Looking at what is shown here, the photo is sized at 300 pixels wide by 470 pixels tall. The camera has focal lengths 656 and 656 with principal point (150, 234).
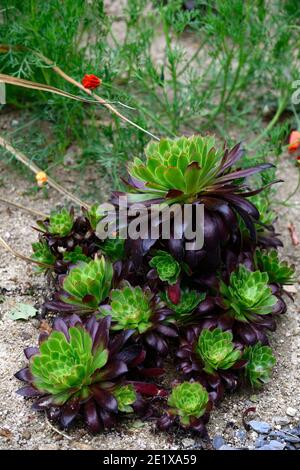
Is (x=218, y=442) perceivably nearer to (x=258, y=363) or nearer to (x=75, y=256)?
(x=258, y=363)

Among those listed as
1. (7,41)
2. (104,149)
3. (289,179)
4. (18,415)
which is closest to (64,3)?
(7,41)

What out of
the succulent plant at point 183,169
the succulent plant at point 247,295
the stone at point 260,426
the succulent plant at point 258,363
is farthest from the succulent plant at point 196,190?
the stone at point 260,426

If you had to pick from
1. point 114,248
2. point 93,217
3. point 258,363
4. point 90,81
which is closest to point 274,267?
point 258,363

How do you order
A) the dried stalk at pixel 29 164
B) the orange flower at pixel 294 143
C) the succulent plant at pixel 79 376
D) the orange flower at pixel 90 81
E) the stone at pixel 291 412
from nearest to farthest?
the succulent plant at pixel 79 376, the stone at pixel 291 412, the orange flower at pixel 90 81, the orange flower at pixel 294 143, the dried stalk at pixel 29 164

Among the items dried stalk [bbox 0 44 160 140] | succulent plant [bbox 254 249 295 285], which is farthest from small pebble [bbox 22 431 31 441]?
dried stalk [bbox 0 44 160 140]

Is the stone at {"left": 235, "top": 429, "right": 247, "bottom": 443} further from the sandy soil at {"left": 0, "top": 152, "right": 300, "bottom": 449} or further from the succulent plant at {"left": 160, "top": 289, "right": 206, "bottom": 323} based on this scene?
the succulent plant at {"left": 160, "top": 289, "right": 206, "bottom": 323}

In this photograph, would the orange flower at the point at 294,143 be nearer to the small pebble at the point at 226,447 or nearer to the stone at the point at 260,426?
the stone at the point at 260,426

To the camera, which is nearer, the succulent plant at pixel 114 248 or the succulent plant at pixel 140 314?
the succulent plant at pixel 140 314
